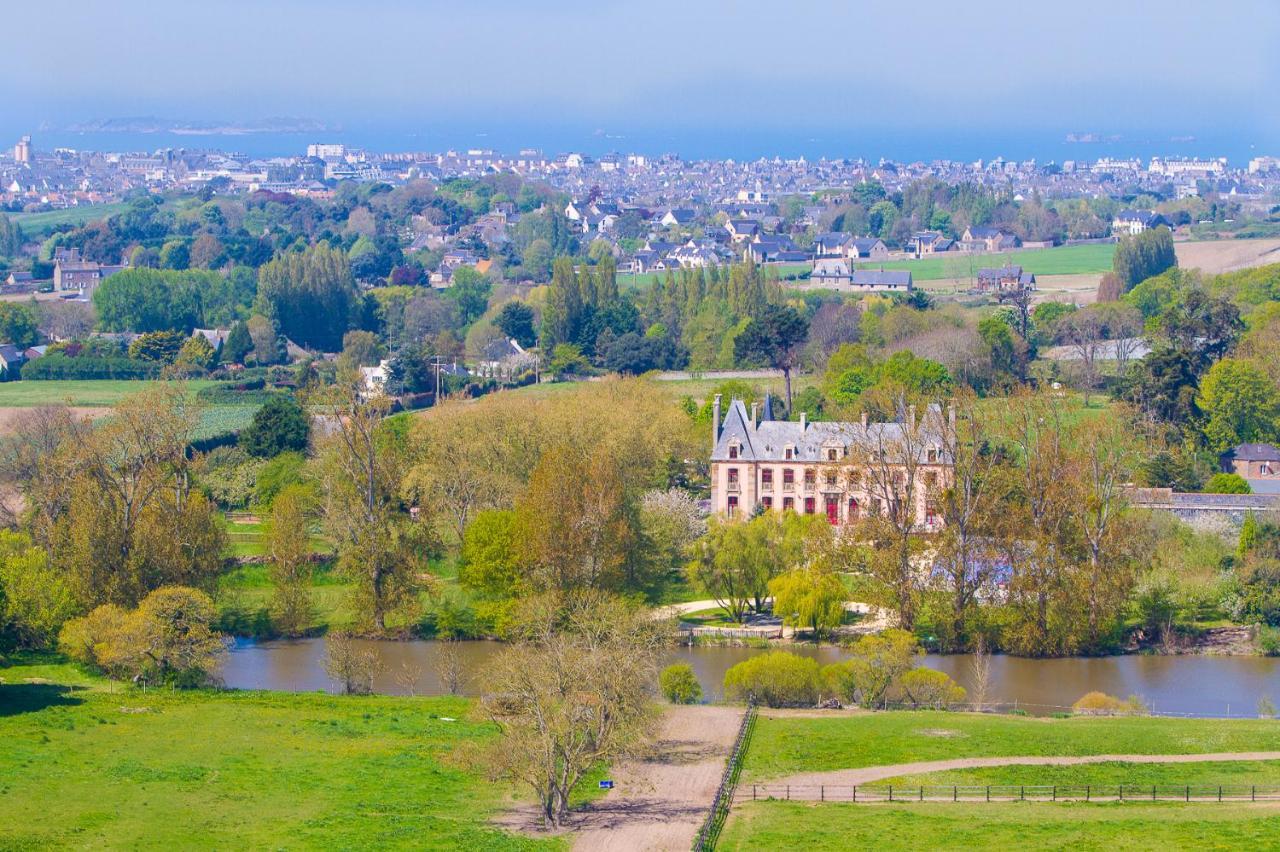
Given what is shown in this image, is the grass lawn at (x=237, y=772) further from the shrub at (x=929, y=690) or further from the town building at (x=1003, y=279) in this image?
the town building at (x=1003, y=279)

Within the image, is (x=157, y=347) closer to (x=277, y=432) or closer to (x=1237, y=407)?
(x=277, y=432)

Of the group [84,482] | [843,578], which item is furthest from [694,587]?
[84,482]

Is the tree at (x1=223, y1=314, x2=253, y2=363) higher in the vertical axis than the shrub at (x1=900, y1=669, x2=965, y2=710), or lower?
lower

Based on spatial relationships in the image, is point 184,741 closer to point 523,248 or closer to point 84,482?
point 84,482

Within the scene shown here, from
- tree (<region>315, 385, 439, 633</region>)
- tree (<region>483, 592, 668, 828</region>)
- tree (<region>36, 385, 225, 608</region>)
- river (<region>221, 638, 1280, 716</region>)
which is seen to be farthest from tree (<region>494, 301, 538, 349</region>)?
tree (<region>483, 592, 668, 828</region>)

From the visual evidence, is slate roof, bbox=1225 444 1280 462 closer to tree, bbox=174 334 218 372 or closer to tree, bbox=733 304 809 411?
tree, bbox=733 304 809 411

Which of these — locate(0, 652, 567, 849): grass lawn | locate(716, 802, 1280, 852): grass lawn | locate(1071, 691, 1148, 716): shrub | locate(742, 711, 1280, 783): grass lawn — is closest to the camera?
locate(716, 802, 1280, 852): grass lawn

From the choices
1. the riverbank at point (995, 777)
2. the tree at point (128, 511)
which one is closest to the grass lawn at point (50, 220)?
the tree at point (128, 511)
